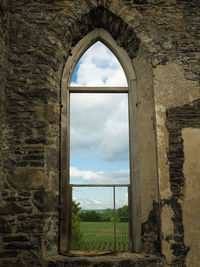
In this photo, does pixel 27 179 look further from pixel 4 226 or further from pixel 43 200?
pixel 4 226

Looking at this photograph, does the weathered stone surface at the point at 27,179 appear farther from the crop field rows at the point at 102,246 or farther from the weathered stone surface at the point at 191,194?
the weathered stone surface at the point at 191,194

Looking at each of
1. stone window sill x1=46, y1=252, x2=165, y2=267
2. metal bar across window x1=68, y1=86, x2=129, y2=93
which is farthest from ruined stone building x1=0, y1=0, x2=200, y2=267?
metal bar across window x1=68, y1=86, x2=129, y2=93

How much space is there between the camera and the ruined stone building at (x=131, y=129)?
12.7ft

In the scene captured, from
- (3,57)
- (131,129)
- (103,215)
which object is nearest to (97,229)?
(103,215)

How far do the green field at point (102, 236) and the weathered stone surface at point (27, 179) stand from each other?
39.4 inches

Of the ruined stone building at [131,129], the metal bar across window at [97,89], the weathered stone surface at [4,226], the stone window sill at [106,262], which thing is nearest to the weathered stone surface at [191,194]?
the ruined stone building at [131,129]

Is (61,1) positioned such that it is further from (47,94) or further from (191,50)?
(191,50)

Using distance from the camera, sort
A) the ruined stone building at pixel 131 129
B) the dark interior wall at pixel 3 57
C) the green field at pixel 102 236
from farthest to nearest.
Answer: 1. the green field at pixel 102 236
2. the dark interior wall at pixel 3 57
3. the ruined stone building at pixel 131 129

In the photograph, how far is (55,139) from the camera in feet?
14.2

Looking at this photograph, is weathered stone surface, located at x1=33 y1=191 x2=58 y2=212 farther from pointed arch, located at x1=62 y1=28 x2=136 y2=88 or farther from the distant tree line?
pointed arch, located at x1=62 y1=28 x2=136 y2=88

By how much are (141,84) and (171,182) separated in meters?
1.72

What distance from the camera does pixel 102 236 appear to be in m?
4.27

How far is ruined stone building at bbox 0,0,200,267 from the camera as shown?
12.7 feet

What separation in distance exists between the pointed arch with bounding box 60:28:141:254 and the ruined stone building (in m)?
0.02
